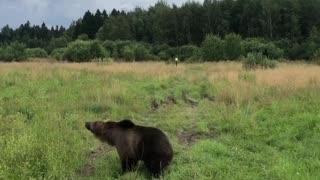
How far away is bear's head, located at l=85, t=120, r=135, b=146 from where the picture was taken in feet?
25.9

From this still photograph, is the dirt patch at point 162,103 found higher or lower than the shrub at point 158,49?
lower

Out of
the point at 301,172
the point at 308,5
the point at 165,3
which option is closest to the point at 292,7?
the point at 308,5

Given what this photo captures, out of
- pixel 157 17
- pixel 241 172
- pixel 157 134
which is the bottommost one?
pixel 241 172

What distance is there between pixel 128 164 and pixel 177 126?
3588 mm

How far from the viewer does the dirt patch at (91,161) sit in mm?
7695

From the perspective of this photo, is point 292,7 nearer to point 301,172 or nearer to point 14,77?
point 14,77

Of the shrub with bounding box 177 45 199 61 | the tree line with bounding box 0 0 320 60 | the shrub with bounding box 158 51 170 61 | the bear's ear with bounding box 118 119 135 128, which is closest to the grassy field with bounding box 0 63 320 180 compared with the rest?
the bear's ear with bounding box 118 119 135 128

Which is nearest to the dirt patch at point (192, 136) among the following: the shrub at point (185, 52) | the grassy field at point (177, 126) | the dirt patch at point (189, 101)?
the grassy field at point (177, 126)

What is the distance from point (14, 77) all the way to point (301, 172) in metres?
13.4

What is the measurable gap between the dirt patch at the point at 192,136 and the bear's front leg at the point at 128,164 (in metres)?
2.36

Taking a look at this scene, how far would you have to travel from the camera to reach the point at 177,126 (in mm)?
10953

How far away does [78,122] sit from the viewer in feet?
34.3

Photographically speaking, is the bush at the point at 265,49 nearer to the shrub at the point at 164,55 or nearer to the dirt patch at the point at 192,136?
the shrub at the point at 164,55

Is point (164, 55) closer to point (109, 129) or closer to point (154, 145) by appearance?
point (109, 129)
